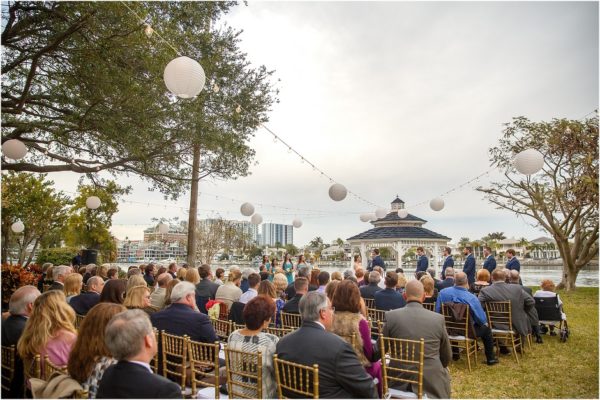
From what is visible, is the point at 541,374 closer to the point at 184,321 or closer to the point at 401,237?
the point at 184,321

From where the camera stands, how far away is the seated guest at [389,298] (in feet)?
18.2

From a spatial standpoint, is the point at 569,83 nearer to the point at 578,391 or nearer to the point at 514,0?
the point at 514,0

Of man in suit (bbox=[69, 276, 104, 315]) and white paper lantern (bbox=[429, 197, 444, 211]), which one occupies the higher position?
white paper lantern (bbox=[429, 197, 444, 211])

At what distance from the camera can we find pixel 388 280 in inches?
223

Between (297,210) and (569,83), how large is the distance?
15112mm

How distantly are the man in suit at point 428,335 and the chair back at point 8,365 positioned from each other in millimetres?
3156

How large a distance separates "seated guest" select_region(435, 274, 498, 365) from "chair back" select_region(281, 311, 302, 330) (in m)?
2.27

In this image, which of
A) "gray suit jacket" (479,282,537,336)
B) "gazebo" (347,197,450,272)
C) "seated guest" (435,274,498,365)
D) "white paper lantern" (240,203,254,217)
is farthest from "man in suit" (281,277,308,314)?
"gazebo" (347,197,450,272)

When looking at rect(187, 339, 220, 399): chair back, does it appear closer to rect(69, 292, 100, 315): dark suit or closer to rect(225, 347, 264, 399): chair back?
rect(225, 347, 264, 399): chair back

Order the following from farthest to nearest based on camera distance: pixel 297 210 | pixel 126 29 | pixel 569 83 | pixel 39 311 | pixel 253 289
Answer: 1. pixel 297 210
2. pixel 569 83
3. pixel 126 29
4. pixel 253 289
5. pixel 39 311

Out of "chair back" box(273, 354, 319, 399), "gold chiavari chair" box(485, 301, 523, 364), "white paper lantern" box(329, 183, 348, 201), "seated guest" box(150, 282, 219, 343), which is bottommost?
"gold chiavari chair" box(485, 301, 523, 364)

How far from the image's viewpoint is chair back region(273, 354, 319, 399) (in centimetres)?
236

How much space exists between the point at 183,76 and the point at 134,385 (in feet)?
13.3

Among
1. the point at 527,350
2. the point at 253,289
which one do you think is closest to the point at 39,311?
the point at 253,289
